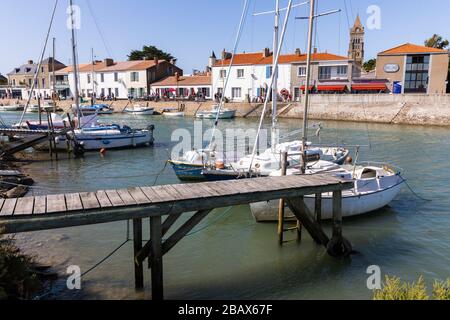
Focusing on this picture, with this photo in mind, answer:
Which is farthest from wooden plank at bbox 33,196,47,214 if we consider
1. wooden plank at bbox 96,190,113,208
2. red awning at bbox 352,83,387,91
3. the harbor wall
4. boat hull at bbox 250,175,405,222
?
red awning at bbox 352,83,387,91

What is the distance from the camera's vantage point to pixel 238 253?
12531 millimetres

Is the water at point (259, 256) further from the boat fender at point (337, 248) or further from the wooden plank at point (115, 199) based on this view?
the wooden plank at point (115, 199)

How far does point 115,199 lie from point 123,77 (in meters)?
79.7

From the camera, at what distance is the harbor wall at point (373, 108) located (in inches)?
1967

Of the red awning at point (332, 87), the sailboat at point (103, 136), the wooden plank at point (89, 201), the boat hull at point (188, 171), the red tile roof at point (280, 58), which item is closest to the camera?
the wooden plank at point (89, 201)

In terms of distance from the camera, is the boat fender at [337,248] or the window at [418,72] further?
the window at [418,72]

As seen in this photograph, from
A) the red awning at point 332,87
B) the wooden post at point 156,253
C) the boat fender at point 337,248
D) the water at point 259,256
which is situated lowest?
the water at point 259,256

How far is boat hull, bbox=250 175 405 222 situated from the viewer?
14.3 meters

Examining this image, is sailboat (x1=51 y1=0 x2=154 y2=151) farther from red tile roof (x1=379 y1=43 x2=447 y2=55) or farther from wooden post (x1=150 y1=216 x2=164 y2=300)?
red tile roof (x1=379 y1=43 x2=447 y2=55)

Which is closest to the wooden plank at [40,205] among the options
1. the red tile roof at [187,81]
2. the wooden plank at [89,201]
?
the wooden plank at [89,201]

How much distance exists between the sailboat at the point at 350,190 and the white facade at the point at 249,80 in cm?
5031

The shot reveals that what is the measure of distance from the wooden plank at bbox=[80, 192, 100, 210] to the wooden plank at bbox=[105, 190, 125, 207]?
0.32 meters

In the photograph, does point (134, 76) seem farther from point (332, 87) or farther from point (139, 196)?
point (139, 196)
